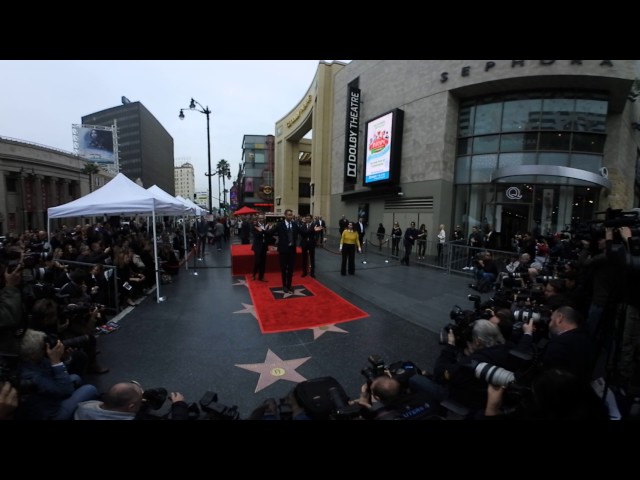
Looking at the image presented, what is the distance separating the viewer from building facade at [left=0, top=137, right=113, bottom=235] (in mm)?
36688

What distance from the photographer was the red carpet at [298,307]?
582cm

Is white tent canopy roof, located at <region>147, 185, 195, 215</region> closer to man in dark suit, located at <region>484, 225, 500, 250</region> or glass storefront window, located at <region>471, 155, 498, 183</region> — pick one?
man in dark suit, located at <region>484, 225, 500, 250</region>

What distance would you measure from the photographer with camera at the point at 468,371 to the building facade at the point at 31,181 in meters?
43.4

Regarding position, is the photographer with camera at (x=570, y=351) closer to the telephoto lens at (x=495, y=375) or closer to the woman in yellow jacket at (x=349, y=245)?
the telephoto lens at (x=495, y=375)

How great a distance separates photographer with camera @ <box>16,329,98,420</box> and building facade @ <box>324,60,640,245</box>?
1441cm

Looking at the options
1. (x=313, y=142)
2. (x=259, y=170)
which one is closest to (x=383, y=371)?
(x=313, y=142)

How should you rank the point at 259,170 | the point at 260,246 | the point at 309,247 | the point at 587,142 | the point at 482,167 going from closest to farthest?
the point at 260,246
the point at 309,247
the point at 587,142
the point at 482,167
the point at 259,170

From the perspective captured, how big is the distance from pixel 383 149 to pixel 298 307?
13.5 meters

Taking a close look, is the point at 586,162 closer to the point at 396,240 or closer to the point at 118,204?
the point at 396,240

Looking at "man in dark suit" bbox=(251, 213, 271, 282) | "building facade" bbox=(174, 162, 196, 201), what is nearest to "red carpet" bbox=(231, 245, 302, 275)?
"man in dark suit" bbox=(251, 213, 271, 282)

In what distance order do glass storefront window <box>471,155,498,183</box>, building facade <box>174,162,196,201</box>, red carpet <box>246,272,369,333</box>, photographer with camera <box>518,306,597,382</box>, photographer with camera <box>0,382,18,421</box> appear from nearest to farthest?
photographer with camera <box>0,382,18,421</box>
photographer with camera <box>518,306,597,382</box>
red carpet <box>246,272,369,333</box>
glass storefront window <box>471,155,498,183</box>
building facade <box>174,162,196,201</box>

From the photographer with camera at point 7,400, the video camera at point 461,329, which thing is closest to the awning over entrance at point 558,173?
the video camera at point 461,329

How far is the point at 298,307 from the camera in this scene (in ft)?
22.1
